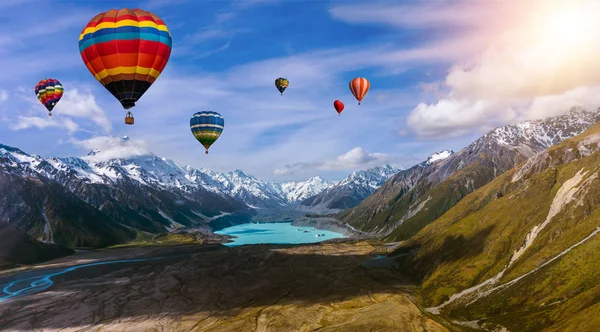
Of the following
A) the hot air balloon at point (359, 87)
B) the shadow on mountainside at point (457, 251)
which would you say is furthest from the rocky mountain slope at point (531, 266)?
the hot air balloon at point (359, 87)

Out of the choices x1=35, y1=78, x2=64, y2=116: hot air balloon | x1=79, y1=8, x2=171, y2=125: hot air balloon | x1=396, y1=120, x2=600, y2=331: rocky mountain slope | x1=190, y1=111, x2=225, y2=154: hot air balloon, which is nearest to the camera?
x1=79, y1=8, x2=171, y2=125: hot air balloon

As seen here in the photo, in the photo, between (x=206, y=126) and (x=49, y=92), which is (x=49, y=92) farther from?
(x=206, y=126)

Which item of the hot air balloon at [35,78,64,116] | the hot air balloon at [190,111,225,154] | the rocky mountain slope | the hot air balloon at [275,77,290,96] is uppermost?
the hot air balloon at [35,78,64,116]

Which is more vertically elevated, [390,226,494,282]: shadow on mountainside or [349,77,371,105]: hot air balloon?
[349,77,371,105]: hot air balloon

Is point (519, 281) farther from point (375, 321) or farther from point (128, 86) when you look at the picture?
point (128, 86)

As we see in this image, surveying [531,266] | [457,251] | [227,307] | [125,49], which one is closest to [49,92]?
[125,49]

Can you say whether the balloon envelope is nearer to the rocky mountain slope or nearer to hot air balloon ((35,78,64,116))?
hot air balloon ((35,78,64,116))

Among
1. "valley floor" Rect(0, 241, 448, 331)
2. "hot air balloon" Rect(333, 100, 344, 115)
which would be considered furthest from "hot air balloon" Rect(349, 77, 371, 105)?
"valley floor" Rect(0, 241, 448, 331)
